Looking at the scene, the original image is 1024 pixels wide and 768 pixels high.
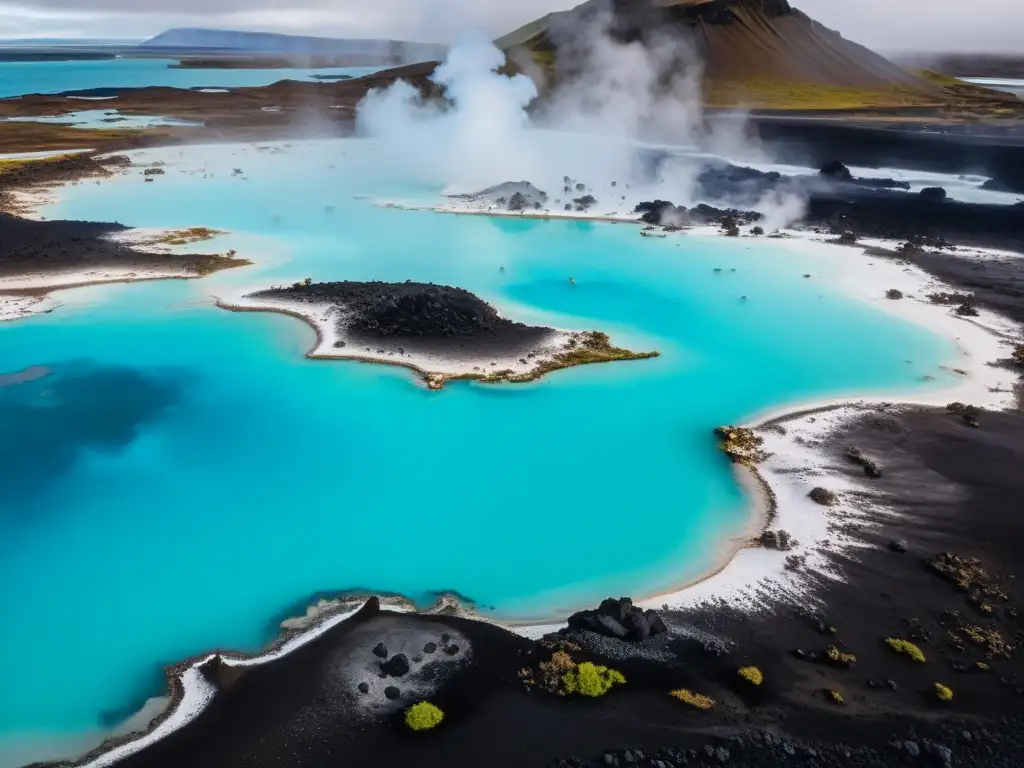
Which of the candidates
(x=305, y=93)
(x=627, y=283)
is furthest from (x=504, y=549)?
(x=305, y=93)

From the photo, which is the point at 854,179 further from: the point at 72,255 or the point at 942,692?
the point at 72,255

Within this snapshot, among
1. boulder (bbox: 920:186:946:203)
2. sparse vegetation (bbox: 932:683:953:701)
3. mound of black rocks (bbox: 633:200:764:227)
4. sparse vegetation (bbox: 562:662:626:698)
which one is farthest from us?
Result: boulder (bbox: 920:186:946:203)

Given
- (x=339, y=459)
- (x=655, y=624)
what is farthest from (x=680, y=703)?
(x=339, y=459)

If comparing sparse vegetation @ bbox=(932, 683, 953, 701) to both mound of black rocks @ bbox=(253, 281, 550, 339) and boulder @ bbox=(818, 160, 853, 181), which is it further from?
boulder @ bbox=(818, 160, 853, 181)

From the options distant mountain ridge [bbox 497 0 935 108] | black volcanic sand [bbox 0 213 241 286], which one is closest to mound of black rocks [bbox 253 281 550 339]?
black volcanic sand [bbox 0 213 241 286]

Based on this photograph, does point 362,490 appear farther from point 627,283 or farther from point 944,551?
point 627,283

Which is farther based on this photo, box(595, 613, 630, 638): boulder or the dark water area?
the dark water area

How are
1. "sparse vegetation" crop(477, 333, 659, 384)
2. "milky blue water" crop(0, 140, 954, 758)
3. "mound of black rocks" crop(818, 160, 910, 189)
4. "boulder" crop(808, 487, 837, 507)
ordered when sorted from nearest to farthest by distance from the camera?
1. "milky blue water" crop(0, 140, 954, 758)
2. "boulder" crop(808, 487, 837, 507)
3. "sparse vegetation" crop(477, 333, 659, 384)
4. "mound of black rocks" crop(818, 160, 910, 189)
